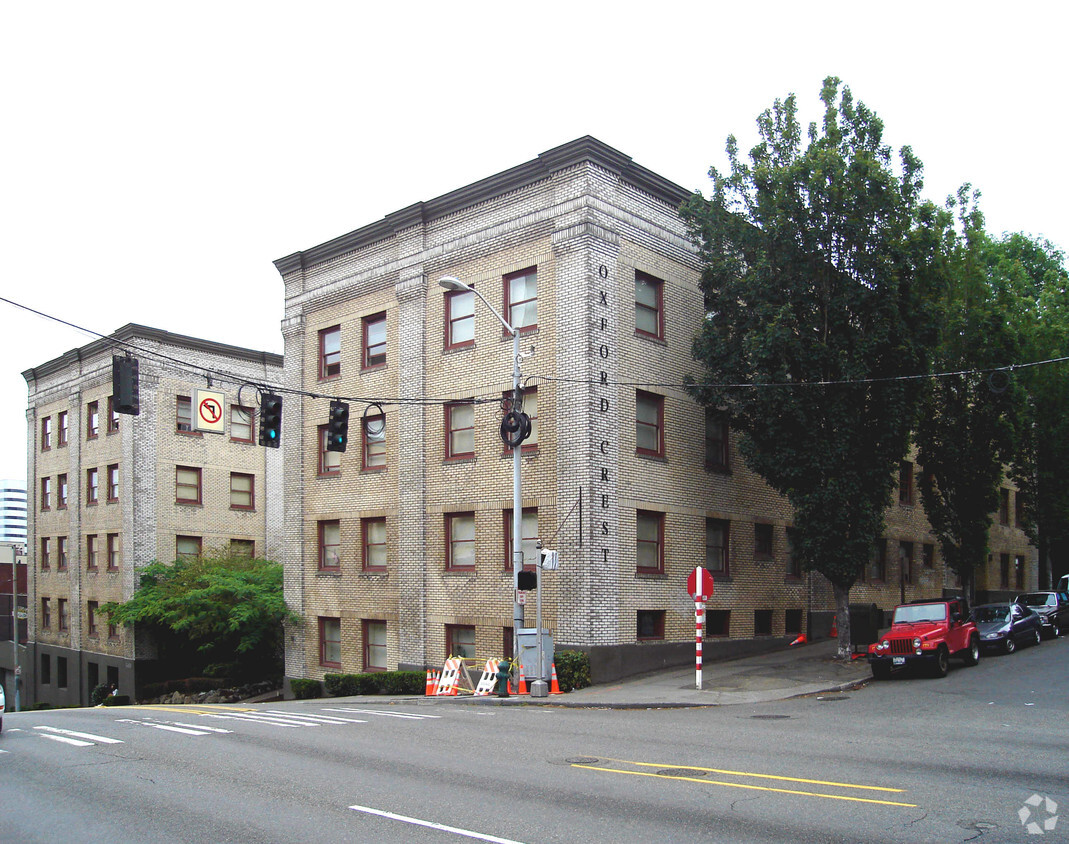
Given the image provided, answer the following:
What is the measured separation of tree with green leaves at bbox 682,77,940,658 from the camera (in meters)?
23.7

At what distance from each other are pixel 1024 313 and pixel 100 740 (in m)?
33.9

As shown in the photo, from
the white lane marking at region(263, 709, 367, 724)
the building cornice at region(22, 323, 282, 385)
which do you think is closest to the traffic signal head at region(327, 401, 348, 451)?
the white lane marking at region(263, 709, 367, 724)

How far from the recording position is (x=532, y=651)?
72.8 ft

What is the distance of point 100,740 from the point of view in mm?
15594

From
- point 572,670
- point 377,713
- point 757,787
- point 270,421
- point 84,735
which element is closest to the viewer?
point 757,787

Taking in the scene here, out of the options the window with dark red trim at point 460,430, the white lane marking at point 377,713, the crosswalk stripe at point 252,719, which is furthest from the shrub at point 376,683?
the crosswalk stripe at point 252,719

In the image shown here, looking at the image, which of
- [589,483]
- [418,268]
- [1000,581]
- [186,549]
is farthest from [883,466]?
[186,549]

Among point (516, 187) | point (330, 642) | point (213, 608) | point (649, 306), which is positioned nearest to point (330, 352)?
point (516, 187)

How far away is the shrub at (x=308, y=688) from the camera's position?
30.7 metres

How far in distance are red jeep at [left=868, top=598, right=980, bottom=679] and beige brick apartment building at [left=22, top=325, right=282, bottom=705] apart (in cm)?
2914

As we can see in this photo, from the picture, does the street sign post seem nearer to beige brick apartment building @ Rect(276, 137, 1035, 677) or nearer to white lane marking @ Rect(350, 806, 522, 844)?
beige brick apartment building @ Rect(276, 137, 1035, 677)

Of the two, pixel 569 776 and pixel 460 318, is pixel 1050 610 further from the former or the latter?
→ pixel 569 776

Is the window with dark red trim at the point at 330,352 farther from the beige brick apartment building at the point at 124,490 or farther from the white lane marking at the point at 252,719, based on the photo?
the white lane marking at the point at 252,719

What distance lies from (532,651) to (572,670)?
141 cm
